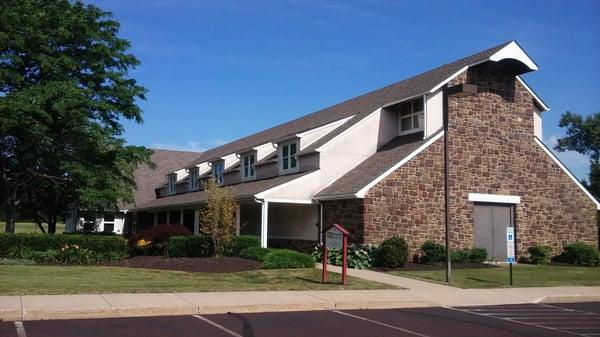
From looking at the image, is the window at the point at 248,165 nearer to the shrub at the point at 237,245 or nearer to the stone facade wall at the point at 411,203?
the shrub at the point at 237,245

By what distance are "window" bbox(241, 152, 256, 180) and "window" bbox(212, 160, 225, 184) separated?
300 cm

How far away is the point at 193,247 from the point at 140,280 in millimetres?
7595

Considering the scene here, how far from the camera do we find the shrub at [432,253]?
2378 cm

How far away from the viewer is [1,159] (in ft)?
98.4

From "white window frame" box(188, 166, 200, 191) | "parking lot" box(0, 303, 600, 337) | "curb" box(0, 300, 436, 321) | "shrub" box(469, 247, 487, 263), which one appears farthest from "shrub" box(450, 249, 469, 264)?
"white window frame" box(188, 166, 200, 191)

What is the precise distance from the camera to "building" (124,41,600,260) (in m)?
24.7

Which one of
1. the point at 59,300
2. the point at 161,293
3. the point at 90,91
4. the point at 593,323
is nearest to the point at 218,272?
the point at 161,293

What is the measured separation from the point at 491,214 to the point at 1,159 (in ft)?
76.2

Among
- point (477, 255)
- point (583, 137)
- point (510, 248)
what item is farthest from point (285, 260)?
point (583, 137)

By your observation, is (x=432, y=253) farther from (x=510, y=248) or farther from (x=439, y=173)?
(x=510, y=248)

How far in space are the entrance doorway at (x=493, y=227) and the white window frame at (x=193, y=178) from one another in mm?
20628

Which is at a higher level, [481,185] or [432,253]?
[481,185]

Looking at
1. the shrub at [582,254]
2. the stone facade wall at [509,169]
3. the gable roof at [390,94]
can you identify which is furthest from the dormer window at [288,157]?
the shrub at [582,254]

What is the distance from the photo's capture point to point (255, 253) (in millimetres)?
22656
